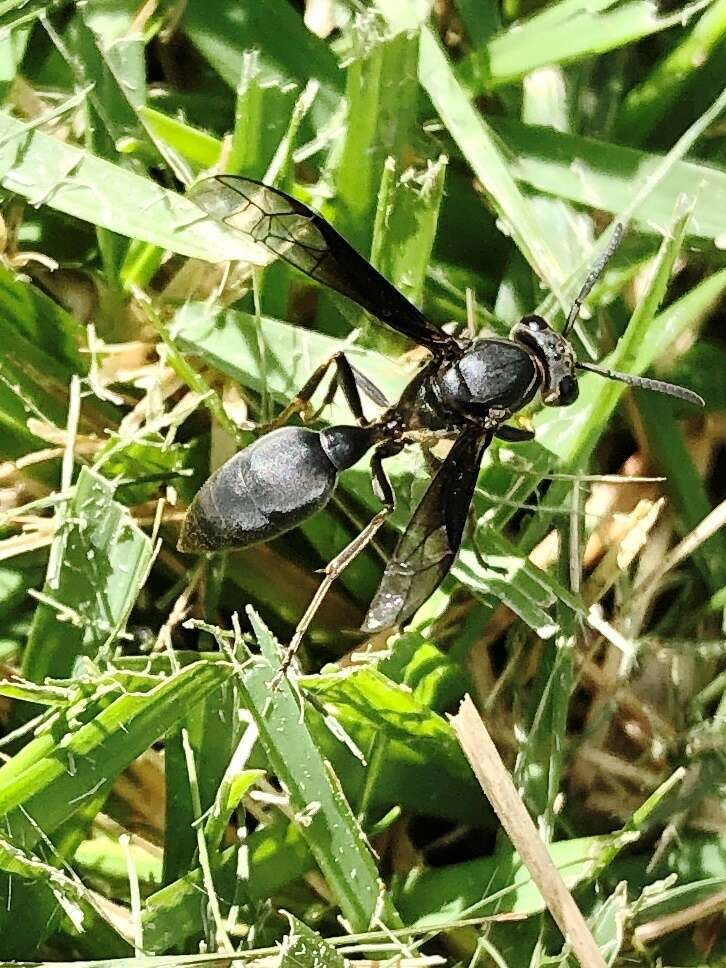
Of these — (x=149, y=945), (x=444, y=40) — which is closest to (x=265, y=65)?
(x=444, y=40)

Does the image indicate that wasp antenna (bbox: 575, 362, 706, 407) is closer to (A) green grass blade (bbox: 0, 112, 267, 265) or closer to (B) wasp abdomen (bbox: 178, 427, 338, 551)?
(B) wasp abdomen (bbox: 178, 427, 338, 551)

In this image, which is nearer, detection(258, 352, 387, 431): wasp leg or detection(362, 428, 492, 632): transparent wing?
detection(362, 428, 492, 632): transparent wing

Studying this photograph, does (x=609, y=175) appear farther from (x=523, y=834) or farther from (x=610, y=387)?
(x=523, y=834)

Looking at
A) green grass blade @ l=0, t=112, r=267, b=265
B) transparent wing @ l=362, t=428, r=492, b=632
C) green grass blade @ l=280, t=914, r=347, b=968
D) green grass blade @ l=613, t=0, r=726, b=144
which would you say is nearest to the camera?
green grass blade @ l=280, t=914, r=347, b=968

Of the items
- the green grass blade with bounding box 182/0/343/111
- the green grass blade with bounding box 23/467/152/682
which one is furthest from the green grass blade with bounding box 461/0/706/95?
the green grass blade with bounding box 23/467/152/682

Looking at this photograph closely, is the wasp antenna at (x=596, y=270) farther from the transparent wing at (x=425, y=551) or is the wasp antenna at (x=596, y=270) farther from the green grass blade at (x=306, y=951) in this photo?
the green grass blade at (x=306, y=951)

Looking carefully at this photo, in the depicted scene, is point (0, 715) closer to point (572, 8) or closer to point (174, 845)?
point (174, 845)

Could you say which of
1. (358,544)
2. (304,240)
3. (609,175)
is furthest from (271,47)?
(358,544)
